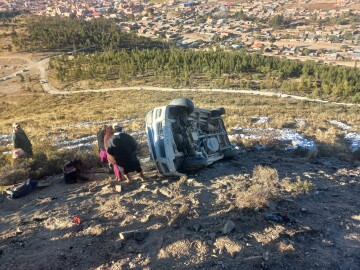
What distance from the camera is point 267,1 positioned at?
16012cm

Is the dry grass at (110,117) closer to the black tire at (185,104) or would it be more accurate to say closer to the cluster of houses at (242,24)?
the black tire at (185,104)

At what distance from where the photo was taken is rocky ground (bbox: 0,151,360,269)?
466cm

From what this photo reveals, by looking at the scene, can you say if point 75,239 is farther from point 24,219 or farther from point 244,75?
point 244,75

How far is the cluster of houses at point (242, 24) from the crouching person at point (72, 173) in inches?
2942

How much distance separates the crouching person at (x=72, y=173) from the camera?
748cm

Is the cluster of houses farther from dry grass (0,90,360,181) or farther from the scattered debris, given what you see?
the scattered debris

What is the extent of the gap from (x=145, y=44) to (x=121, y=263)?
74.5 m

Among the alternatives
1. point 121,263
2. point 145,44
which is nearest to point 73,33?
point 145,44

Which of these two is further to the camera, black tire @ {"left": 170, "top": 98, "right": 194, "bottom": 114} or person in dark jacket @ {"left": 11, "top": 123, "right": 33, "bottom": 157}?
person in dark jacket @ {"left": 11, "top": 123, "right": 33, "bottom": 157}

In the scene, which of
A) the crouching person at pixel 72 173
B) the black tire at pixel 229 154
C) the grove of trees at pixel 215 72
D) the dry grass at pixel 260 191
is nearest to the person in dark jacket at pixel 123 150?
the crouching person at pixel 72 173

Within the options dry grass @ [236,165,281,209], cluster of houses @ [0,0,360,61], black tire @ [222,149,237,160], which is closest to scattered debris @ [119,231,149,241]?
dry grass @ [236,165,281,209]

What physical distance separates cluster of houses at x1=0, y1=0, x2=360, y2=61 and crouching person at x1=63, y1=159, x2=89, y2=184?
7472 centimetres

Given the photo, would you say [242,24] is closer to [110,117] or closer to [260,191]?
[110,117]

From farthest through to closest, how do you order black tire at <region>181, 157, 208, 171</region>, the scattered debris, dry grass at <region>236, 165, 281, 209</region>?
black tire at <region>181, 157, 208, 171</region> → dry grass at <region>236, 165, 281, 209</region> → the scattered debris
